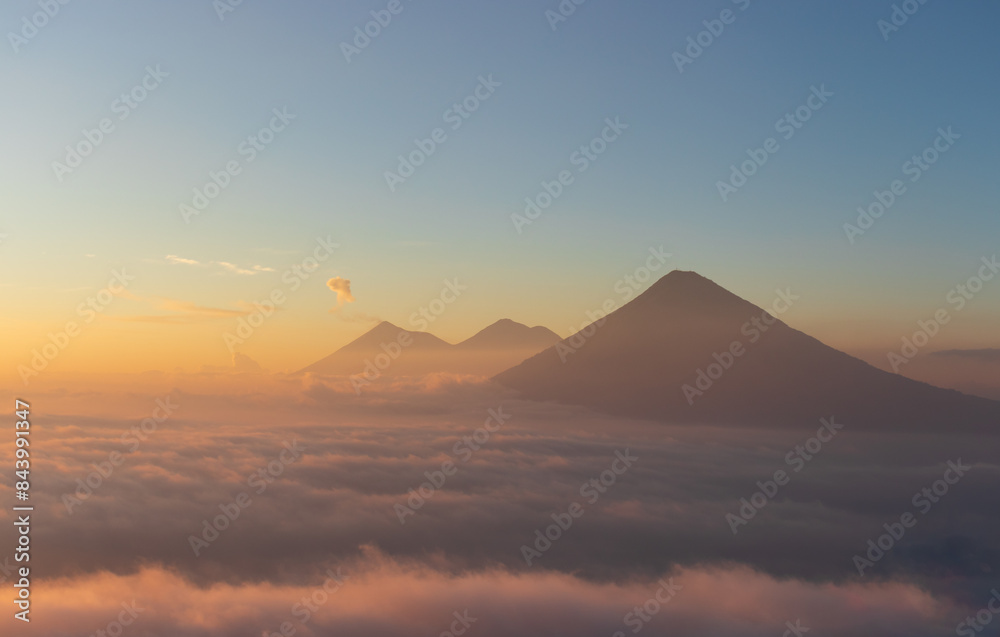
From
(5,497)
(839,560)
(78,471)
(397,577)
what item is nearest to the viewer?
(5,497)

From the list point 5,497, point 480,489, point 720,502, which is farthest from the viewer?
point 480,489

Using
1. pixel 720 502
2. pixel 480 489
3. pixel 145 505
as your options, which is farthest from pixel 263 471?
pixel 720 502

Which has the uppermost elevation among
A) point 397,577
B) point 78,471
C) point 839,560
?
point 78,471

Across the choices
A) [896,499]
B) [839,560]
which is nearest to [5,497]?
[839,560]

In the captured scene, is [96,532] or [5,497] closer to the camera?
[5,497]

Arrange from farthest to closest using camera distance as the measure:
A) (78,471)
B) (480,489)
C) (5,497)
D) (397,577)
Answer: (480,489) → (78,471) → (397,577) → (5,497)

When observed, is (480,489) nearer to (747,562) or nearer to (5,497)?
(747,562)

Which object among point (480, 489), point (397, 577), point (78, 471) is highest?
point (78, 471)

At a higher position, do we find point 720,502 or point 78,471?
point 78,471

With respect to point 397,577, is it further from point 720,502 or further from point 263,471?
point 720,502
